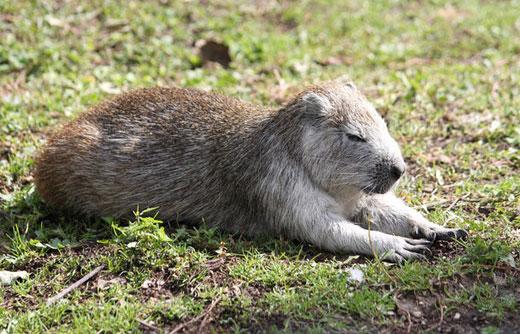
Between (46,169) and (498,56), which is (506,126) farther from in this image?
(46,169)

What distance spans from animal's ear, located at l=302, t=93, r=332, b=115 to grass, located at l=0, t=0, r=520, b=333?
3.46 feet

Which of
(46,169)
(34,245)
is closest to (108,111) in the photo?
(46,169)

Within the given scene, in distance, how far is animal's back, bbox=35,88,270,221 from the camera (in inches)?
189

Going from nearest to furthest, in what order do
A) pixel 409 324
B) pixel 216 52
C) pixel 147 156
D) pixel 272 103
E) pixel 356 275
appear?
pixel 409 324 < pixel 356 275 < pixel 147 156 < pixel 272 103 < pixel 216 52

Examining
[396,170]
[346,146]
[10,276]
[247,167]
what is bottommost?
[10,276]

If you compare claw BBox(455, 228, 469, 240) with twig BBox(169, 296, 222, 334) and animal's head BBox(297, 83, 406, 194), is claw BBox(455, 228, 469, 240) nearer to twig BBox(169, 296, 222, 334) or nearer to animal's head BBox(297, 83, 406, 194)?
animal's head BBox(297, 83, 406, 194)

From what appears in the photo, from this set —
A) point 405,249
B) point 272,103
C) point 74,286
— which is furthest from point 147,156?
point 272,103

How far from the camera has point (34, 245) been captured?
14.8 ft

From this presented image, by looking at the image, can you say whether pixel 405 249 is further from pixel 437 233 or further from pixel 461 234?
pixel 461 234

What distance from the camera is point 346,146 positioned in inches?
175

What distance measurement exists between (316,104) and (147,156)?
1.50 m

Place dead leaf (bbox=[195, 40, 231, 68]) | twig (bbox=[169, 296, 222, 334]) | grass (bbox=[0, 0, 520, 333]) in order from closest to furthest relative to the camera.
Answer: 1. twig (bbox=[169, 296, 222, 334])
2. grass (bbox=[0, 0, 520, 333])
3. dead leaf (bbox=[195, 40, 231, 68])

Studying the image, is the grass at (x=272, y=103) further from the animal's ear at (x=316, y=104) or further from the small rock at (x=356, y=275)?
the animal's ear at (x=316, y=104)

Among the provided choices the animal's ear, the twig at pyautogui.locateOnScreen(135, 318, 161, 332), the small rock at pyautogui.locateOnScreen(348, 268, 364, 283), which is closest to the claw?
the small rock at pyautogui.locateOnScreen(348, 268, 364, 283)
